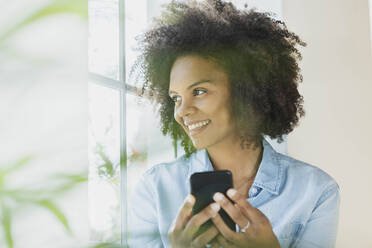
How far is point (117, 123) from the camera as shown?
0.93m

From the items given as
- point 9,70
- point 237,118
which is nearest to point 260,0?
point 237,118

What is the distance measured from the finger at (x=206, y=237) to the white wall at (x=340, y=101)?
0.21 metres

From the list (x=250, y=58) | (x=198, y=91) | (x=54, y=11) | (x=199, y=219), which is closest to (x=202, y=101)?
(x=198, y=91)

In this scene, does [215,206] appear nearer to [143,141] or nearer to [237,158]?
[237,158]

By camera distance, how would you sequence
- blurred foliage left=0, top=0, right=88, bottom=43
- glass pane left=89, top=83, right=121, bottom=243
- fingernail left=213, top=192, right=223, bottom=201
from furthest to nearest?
1. glass pane left=89, top=83, right=121, bottom=243
2. fingernail left=213, top=192, right=223, bottom=201
3. blurred foliage left=0, top=0, right=88, bottom=43

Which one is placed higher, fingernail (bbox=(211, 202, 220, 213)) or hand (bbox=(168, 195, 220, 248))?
fingernail (bbox=(211, 202, 220, 213))

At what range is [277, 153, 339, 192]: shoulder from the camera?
2.70 feet

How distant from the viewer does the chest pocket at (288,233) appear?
814 mm

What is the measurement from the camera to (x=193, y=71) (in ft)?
2.87

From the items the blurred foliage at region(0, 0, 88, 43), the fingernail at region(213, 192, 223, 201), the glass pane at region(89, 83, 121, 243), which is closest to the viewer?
the blurred foliage at region(0, 0, 88, 43)

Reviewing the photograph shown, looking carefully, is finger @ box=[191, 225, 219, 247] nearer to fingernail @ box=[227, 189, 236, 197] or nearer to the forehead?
fingernail @ box=[227, 189, 236, 197]

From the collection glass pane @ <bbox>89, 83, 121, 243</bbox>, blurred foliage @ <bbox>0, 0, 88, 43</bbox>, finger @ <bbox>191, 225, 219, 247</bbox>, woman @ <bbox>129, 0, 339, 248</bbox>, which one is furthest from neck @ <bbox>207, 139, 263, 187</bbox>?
blurred foliage @ <bbox>0, 0, 88, 43</bbox>

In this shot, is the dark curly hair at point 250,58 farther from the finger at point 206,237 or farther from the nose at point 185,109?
the finger at point 206,237

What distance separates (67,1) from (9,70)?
7.3 inches
